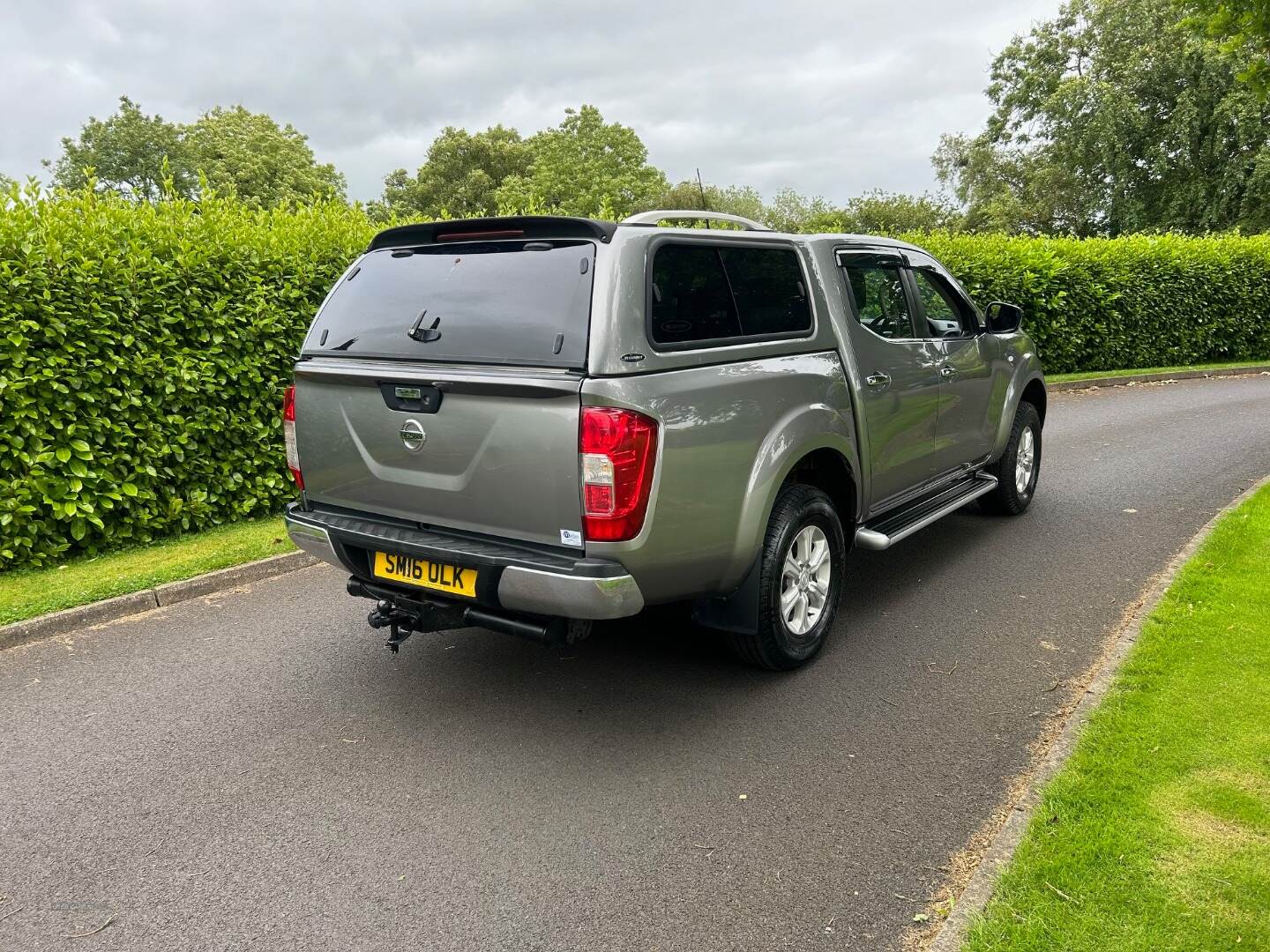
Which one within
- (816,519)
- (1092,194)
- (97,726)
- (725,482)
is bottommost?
(97,726)

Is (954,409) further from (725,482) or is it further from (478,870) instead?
(478,870)

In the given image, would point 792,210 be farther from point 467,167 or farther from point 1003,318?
point 1003,318

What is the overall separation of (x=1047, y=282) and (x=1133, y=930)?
47.1ft

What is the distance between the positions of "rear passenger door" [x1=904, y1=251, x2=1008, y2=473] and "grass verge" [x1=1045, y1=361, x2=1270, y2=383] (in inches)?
369

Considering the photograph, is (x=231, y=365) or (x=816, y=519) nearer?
(x=816, y=519)

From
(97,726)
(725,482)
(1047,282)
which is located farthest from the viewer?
(1047,282)

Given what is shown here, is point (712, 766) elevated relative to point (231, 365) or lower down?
lower down

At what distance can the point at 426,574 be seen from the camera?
368cm

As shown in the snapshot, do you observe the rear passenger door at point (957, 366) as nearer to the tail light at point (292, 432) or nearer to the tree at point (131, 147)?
the tail light at point (292, 432)

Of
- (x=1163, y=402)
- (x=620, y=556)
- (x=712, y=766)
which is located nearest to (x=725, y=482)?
(x=620, y=556)

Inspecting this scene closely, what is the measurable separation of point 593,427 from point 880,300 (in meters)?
2.57

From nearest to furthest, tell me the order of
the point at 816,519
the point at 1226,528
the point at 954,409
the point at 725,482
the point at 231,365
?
the point at 725,482 → the point at 816,519 → the point at 954,409 → the point at 1226,528 → the point at 231,365

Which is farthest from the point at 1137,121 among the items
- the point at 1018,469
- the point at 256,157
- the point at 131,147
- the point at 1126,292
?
the point at 131,147

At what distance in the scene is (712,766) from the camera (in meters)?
3.55
